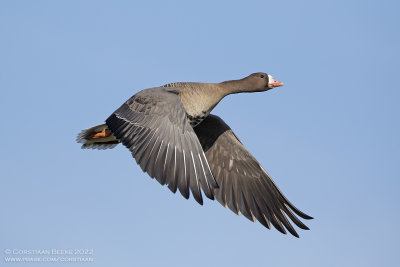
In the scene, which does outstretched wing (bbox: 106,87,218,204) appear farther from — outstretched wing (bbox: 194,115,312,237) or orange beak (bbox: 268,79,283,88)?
orange beak (bbox: 268,79,283,88)

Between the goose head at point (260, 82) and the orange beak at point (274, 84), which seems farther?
the orange beak at point (274, 84)

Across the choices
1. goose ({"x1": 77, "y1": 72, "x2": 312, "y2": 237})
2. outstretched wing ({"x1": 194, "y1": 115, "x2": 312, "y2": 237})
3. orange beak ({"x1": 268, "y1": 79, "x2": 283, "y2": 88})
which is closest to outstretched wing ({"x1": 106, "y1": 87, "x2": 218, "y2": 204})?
goose ({"x1": 77, "y1": 72, "x2": 312, "y2": 237})

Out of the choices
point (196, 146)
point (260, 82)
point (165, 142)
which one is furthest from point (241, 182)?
point (165, 142)

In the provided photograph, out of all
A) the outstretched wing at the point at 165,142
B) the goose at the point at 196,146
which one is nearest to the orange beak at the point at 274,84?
the goose at the point at 196,146

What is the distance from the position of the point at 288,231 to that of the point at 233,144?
100 inches

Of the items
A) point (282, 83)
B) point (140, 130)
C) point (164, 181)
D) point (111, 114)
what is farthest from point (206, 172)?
point (282, 83)

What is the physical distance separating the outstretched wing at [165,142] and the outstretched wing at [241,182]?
2907 millimetres

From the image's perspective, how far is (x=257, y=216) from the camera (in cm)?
1356

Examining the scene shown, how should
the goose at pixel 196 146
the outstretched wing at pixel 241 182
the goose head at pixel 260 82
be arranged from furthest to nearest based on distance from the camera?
the goose head at pixel 260 82 → the outstretched wing at pixel 241 182 → the goose at pixel 196 146

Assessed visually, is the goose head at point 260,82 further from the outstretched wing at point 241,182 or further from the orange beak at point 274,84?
the outstretched wing at point 241,182

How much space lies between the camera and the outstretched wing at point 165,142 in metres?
10.3

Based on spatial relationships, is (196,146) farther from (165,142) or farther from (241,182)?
(241,182)

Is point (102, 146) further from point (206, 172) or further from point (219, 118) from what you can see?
point (206, 172)

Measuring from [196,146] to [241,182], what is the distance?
3.75m
